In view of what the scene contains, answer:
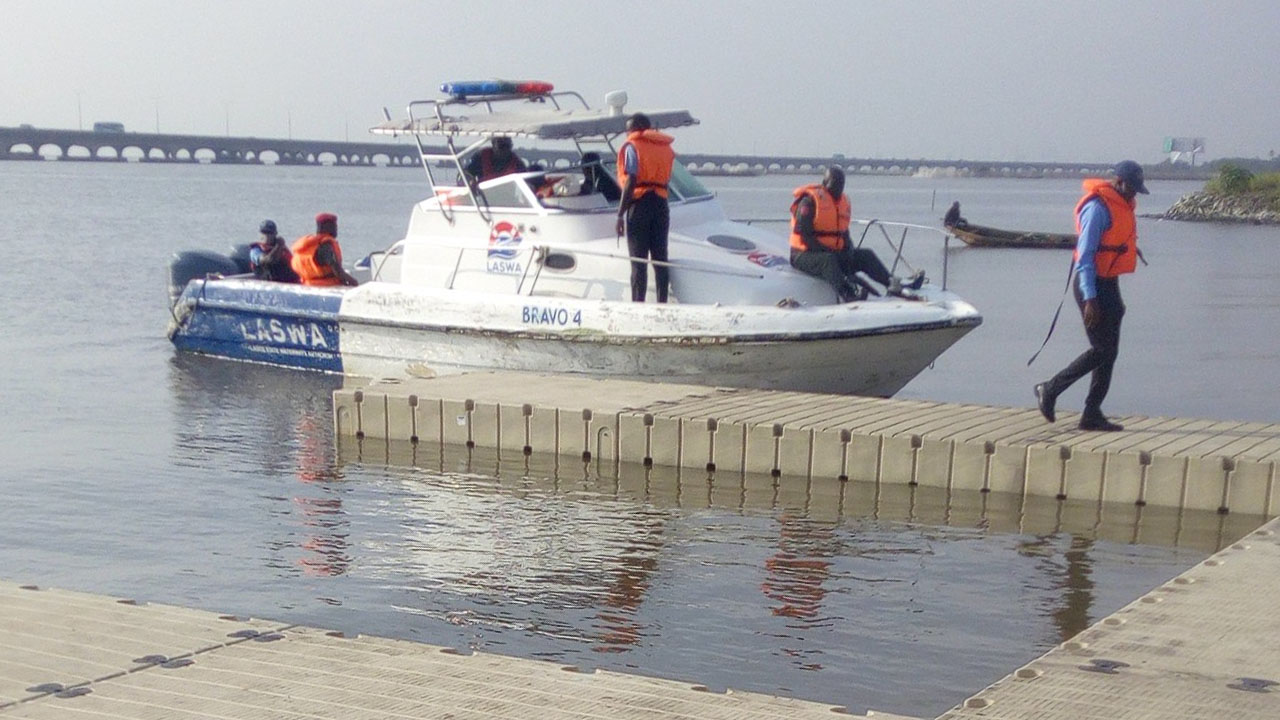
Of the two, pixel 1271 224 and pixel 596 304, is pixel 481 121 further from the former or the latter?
pixel 1271 224

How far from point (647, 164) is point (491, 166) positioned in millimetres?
1875

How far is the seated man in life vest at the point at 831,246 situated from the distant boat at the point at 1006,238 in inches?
1209

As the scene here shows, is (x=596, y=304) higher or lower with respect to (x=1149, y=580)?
higher

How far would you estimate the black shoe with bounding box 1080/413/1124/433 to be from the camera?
9.19 meters

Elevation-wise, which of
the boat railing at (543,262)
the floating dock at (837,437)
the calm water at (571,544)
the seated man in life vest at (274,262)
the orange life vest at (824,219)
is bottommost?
the calm water at (571,544)

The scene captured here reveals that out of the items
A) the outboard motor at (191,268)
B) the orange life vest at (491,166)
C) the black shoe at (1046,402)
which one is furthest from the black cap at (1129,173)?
the outboard motor at (191,268)

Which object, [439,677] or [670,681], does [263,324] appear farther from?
[670,681]

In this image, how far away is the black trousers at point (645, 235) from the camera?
1165 centimetres

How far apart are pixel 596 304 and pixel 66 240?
31.3m

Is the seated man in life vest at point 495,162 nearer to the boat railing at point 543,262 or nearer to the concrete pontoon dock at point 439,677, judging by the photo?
the boat railing at point 543,262

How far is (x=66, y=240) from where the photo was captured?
1538 inches

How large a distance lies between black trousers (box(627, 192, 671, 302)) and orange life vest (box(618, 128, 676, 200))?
67mm

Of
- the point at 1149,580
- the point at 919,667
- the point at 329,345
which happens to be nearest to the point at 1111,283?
the point at 1149,580

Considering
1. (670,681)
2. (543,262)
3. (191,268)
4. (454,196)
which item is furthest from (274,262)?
(670,681)
